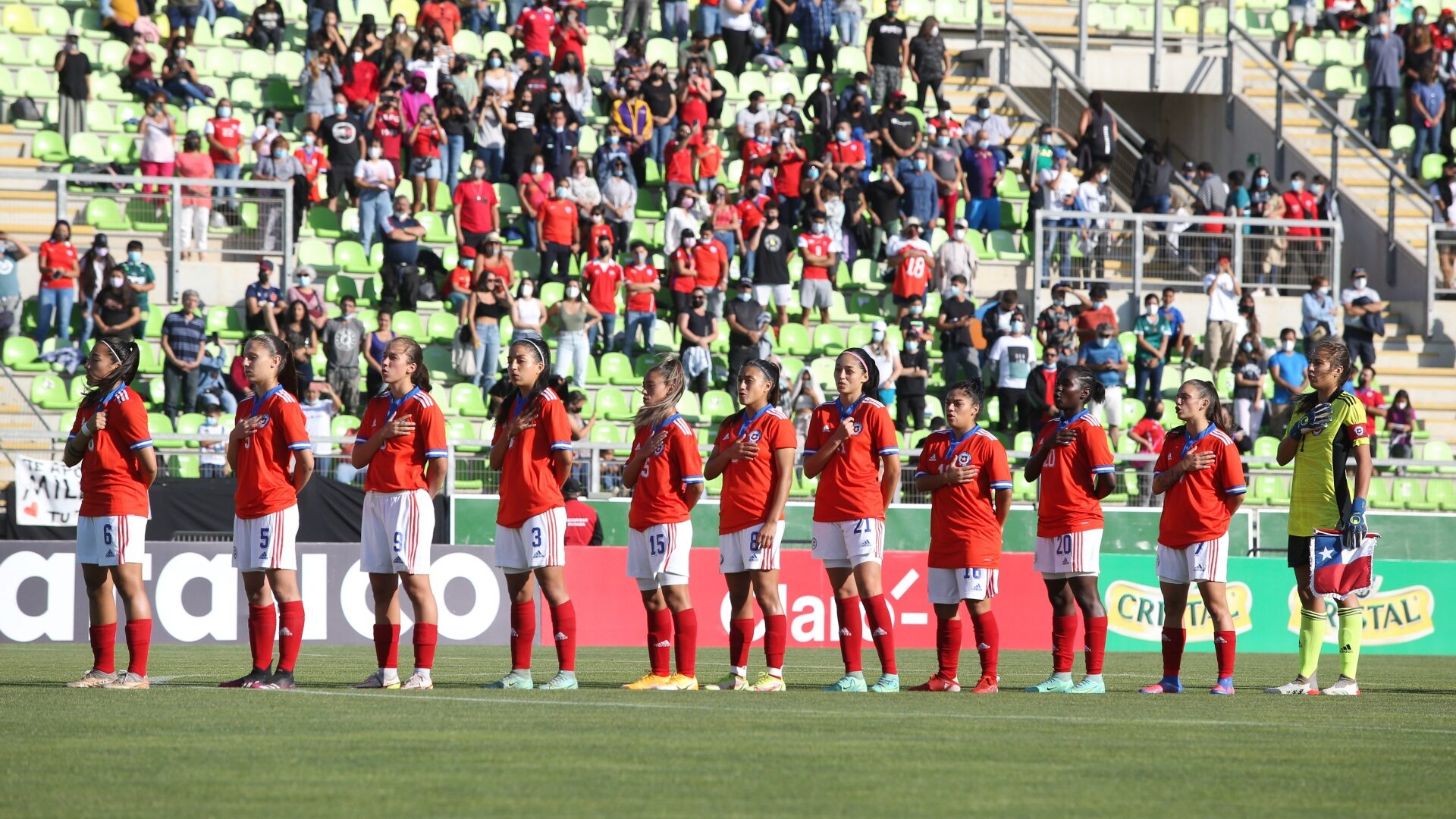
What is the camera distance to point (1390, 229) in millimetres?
29469

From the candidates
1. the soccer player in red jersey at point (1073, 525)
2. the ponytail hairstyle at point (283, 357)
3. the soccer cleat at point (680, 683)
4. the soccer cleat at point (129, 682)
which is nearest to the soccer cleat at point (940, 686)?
the soccer player in red jersey at point (1073, 525)

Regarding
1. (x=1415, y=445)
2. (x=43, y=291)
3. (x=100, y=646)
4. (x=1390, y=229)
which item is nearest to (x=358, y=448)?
(x=100, y=646)

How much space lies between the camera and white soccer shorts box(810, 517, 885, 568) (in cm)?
1160

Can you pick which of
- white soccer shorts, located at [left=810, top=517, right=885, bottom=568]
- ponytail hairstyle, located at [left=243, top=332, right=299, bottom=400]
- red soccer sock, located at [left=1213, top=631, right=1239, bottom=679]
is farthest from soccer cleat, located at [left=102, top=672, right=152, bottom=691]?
red soccer sock, located at [left=1213, top=631, right=1239, bottom=679]

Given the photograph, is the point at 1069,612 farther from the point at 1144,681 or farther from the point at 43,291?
the point at 43,291

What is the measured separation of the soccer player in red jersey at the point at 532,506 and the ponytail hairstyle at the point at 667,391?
0.55 m

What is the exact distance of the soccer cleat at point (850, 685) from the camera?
11.6 m

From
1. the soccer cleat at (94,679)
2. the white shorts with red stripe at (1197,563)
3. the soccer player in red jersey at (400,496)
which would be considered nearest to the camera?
the soccer player in red jersey at (400,496)

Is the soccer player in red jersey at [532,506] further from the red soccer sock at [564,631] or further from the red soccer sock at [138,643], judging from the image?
the red soccer sock at [138,643]

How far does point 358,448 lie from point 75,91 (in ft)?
57.2

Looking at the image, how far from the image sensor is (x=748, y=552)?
11359 mm

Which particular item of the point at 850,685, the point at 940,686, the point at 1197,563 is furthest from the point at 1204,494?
the point at 850,685

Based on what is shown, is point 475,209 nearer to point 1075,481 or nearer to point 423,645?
point 1075,481

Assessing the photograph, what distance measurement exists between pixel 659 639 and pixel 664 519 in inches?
29.4
